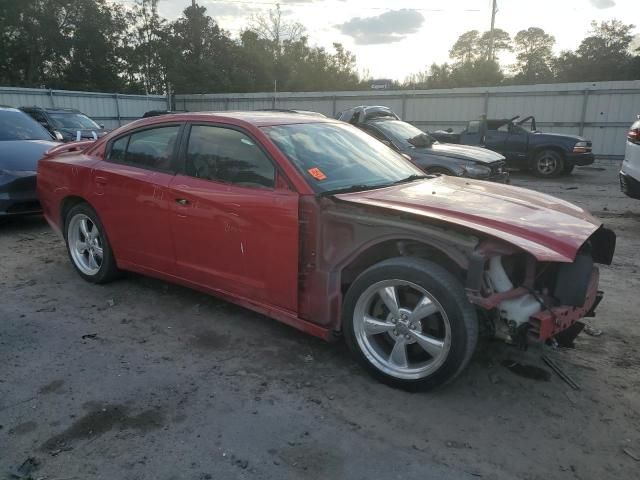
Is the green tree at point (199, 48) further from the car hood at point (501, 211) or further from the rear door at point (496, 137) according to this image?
the car hood at point (501, 211)

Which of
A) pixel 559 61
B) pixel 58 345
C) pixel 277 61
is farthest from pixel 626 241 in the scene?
pixel 559 61

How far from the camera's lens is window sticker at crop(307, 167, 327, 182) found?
135 inches

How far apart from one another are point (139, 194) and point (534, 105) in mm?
16600

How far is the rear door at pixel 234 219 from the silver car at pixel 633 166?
18.9ft

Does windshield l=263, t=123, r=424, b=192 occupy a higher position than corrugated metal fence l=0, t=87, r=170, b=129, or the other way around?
corrugated metal fence l=0, t=87, r=170, b=129

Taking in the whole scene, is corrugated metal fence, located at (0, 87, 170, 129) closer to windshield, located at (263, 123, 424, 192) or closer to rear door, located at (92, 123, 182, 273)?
rear door, located at (92, 123, 182, 273)

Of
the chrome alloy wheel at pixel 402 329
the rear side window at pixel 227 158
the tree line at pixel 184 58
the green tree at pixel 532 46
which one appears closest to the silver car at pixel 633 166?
the chrome alloy wheel at pixel 402 329

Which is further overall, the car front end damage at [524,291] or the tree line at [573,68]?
the tree line at [573,68]

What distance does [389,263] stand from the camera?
3.04 meters

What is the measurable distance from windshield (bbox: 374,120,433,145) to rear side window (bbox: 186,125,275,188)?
615 centimetres

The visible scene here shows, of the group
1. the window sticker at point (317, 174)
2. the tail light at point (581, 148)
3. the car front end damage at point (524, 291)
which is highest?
the window sticker at point (317, 174)

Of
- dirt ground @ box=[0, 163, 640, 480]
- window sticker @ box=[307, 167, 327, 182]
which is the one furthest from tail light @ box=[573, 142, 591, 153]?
window sticker @ box=[307, 167, 327, 182]

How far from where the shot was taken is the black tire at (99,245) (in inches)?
184

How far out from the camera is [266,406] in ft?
9.65
